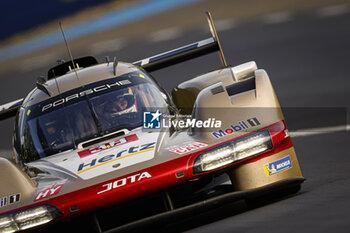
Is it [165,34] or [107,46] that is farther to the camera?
[107,46]

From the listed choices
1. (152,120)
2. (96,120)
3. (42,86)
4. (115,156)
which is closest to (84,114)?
(96,120)

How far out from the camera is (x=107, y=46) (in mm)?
25172

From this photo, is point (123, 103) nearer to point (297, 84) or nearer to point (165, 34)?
point (297, 84)

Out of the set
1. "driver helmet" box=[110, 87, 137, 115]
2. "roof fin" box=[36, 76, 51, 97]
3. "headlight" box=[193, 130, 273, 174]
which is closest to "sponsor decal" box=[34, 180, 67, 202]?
"headlight" box=[193, 130, 273, 174]

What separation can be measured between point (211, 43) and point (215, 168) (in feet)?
14.6

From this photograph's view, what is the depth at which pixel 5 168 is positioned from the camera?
19.2ft

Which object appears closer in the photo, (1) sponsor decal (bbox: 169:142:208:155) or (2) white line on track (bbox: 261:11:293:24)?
(1) sponsor decal (bbox: 169:142:208:155)

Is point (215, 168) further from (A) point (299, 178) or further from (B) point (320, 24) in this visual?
(B) point (320, 24)

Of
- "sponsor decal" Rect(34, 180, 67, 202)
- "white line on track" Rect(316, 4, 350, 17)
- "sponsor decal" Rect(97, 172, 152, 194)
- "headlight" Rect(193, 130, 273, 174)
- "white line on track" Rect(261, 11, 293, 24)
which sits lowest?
"white line on track" Rect(316, 4, 350, 17)

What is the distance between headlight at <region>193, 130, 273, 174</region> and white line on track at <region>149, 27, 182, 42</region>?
57.3 ft

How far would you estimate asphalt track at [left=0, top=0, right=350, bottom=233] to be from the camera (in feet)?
16.6

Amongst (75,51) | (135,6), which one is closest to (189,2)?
(135,6)

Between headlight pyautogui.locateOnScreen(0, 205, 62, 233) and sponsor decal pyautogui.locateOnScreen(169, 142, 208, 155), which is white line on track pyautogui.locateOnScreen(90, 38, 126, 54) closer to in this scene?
sponsor decal pyautogui.locateOnScreen(169, 142, 208, 155)

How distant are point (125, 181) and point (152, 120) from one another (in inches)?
58.7
